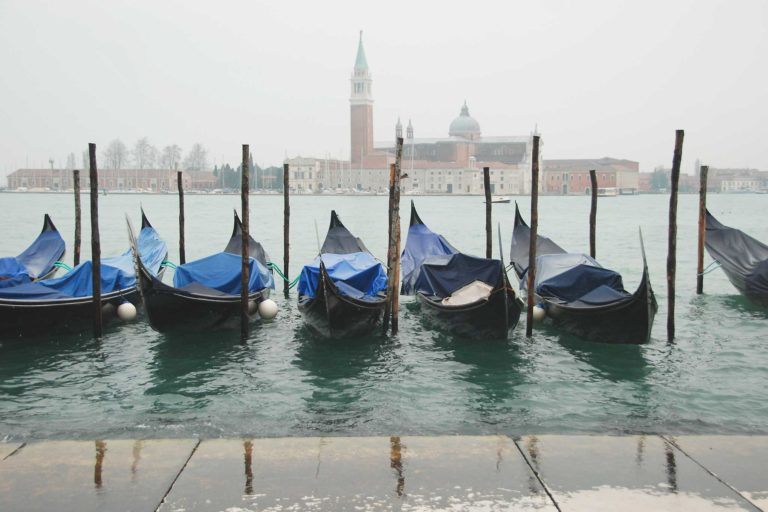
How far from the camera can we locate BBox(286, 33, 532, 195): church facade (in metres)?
77.5

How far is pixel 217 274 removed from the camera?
7574 mm

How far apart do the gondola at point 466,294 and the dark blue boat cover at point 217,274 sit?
1.91 m

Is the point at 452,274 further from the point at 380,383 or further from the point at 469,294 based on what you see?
the point at 380,383

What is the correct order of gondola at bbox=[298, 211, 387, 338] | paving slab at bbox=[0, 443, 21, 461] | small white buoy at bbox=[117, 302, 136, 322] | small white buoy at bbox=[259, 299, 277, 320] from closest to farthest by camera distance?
paving slab at bbox=[0, 443, 21, 461] → gondola at bbox=[298, 211, 387, 338] → small white buoy at bbox=[117, 302, 136, 322] → small white buoy at bbox=[259, 299, 277, 320]

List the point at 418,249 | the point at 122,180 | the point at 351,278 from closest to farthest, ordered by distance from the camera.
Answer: the point at 351,278, the point at 418,249, the point at 122,180

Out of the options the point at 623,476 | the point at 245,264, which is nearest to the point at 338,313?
the point at 245,264

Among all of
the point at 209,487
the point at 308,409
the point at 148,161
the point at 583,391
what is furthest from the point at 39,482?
the point at 148,161

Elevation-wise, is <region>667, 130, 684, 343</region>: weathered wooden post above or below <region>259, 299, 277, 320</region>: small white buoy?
above

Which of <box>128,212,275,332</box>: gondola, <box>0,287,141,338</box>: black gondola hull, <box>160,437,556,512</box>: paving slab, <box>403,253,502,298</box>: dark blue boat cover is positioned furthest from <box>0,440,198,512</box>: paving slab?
<box>403,253,502,298</box>: dark blue boat cover

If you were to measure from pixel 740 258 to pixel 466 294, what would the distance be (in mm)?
4445

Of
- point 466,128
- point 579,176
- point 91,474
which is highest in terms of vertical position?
point 466,128

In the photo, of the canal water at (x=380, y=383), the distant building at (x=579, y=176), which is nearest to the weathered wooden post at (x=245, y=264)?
the canal water at (x=380, y=383)

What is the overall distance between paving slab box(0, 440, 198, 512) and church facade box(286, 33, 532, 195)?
7437 centimetres

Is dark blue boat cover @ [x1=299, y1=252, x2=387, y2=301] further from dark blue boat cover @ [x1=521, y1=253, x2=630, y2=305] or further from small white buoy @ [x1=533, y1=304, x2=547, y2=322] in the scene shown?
dark blue boat cover @ [x1=521, y1=253, x2=630, y2=305]
